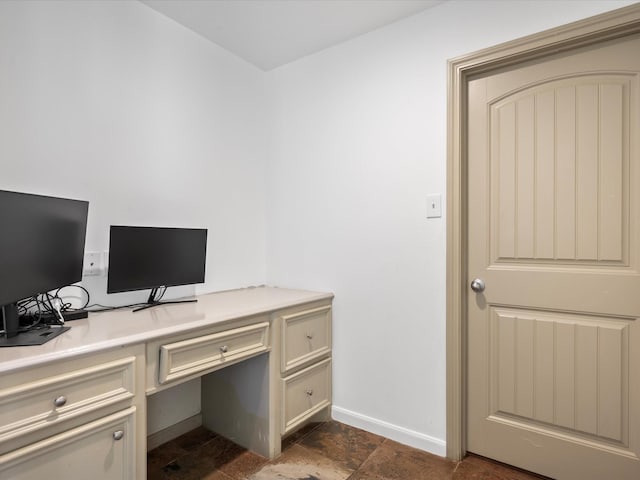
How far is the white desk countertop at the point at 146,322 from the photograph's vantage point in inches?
45.3

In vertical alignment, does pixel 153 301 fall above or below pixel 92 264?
below

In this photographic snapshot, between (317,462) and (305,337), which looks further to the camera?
(305,337)

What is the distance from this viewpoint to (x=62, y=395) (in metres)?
1.17

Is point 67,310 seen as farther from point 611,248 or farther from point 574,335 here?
point 611,248

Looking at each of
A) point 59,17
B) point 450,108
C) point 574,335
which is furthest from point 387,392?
→ point 59,17

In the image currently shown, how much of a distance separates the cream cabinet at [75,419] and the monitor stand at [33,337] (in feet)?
0.58

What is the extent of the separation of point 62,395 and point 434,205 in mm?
1777

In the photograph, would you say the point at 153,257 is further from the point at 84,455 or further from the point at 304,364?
the point at 304,364

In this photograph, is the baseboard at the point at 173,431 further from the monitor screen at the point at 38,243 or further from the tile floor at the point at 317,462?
the monitor screen at the point at 38,243

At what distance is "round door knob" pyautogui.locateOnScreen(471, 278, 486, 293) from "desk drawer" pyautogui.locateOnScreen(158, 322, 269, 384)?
110cm

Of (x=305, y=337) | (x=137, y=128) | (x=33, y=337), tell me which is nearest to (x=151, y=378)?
(x=33, y=337)

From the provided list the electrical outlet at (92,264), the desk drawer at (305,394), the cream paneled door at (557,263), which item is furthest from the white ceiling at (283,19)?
the desk drawer at (305,394)

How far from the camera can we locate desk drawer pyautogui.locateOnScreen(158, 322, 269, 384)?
1477 mm

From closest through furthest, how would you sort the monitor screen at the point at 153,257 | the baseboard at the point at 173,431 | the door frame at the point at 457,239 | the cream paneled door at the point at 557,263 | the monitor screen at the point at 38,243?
the monitor screen at the point at 38,243 → the cream paneled door at the point at 557,263 → the monitor screen at the point at 153,257 → the door frame at the point at 457,239 → the baseboard at the point at 173,431
